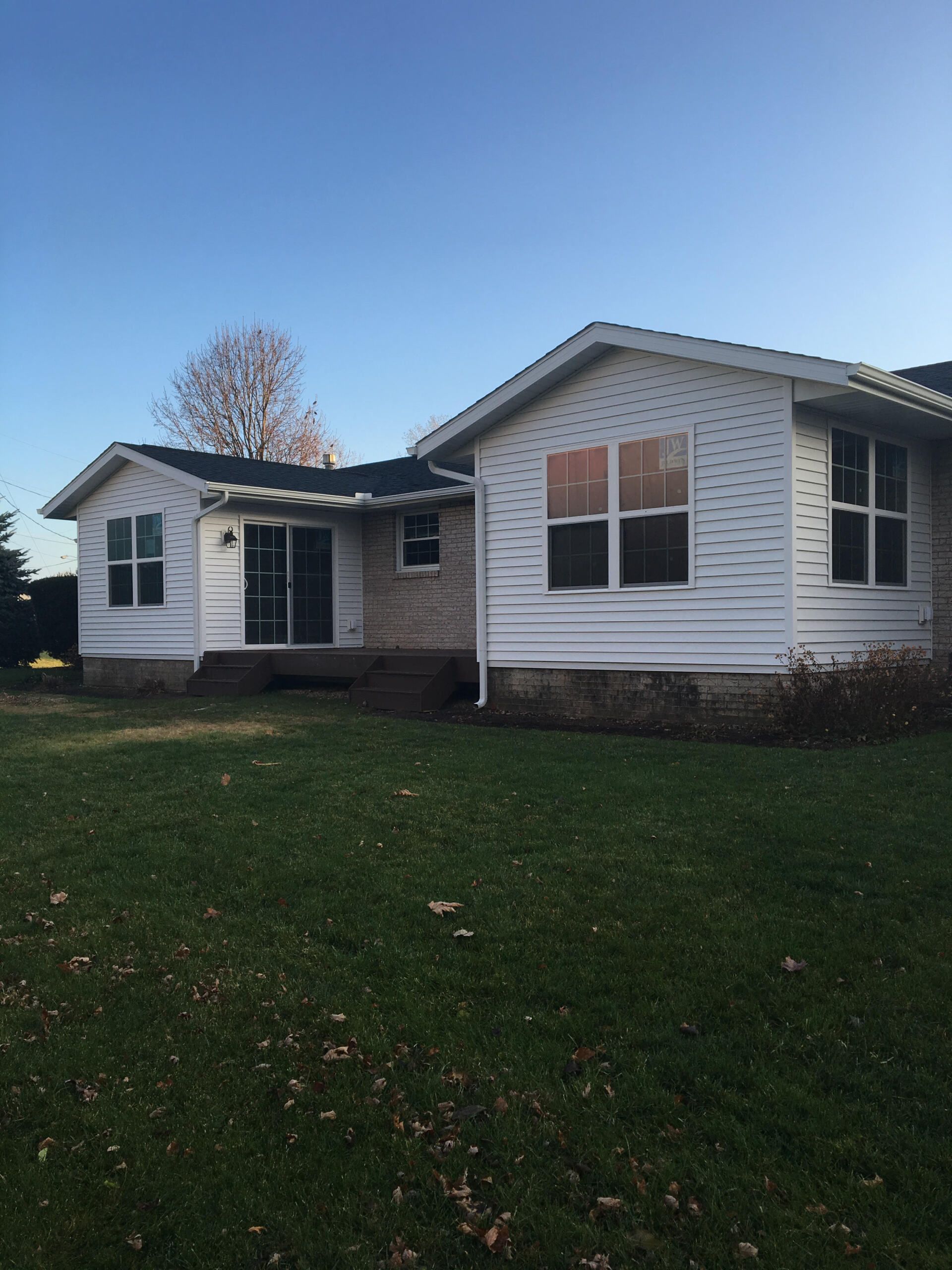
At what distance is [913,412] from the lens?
10039mm

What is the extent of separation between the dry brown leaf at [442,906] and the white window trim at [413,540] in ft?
40.3

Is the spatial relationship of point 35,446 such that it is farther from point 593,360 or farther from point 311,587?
point 593,360

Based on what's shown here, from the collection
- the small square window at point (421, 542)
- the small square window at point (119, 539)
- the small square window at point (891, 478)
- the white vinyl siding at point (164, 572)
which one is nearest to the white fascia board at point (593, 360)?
the small square window at point (891, 478)

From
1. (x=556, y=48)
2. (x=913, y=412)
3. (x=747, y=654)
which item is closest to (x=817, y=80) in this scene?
(x=556, y=48)

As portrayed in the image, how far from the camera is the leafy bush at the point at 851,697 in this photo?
29.1 ft

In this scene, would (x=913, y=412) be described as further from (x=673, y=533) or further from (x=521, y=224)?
(x=521, y=224)

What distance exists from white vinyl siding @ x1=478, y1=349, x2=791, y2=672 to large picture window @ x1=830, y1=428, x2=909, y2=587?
101cm

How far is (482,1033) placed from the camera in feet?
10.2

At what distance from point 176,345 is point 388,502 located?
24328 millimetres

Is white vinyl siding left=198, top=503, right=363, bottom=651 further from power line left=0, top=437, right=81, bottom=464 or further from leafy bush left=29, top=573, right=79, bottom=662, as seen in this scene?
power line left=0, top=437, right=81, bottom=464

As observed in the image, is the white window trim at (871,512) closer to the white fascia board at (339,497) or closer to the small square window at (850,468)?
the small square window at (850,468)

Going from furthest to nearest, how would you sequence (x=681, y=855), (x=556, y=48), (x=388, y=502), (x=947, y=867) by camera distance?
(x=388, y=502) < (x=556, y=48) < (x=681, y=855) < (x=947, y=867)

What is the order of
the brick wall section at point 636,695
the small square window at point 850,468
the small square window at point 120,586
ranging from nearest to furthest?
the brick wall section at point 636,695 → the small square window at point 850,468 → the small square window at point 120,586

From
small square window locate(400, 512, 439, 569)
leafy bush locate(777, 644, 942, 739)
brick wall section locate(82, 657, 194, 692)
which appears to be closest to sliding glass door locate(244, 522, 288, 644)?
brick wall section locate(82, 657, 194, 692)
